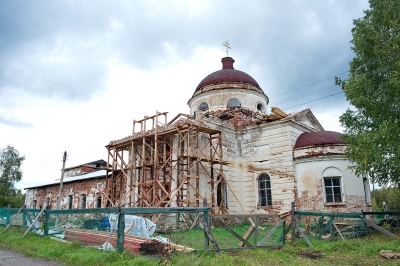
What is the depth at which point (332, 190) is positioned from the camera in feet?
58.5

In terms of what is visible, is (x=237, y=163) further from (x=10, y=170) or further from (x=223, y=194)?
(x=10, y=170)

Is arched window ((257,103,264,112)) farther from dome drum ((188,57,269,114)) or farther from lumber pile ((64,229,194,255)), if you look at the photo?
lumber pile ((64,229,194,255))

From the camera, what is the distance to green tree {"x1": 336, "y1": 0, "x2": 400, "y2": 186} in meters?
11.7

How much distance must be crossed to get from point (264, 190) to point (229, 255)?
1275 centimetres

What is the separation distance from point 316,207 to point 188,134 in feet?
27.2

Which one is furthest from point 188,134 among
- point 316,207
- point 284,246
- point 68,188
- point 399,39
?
point 68,188

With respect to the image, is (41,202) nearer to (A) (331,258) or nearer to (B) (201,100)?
(B) (201,100)

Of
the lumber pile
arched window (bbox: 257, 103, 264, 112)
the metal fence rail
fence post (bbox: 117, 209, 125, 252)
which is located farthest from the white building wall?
fence post (bbox: 117, 209, 125, 252)

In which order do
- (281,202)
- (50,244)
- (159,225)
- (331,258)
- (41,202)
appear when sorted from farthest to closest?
(41,202)
(281,202)
(159,225)
(50,244)
(331,258)

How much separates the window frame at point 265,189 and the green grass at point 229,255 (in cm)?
921

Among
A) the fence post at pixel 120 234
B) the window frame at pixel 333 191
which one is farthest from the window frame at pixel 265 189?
the fence post at pixel 120 234

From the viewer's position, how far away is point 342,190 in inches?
694

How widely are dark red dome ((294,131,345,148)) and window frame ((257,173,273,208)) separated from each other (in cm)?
284

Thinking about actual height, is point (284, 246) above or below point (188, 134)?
below
